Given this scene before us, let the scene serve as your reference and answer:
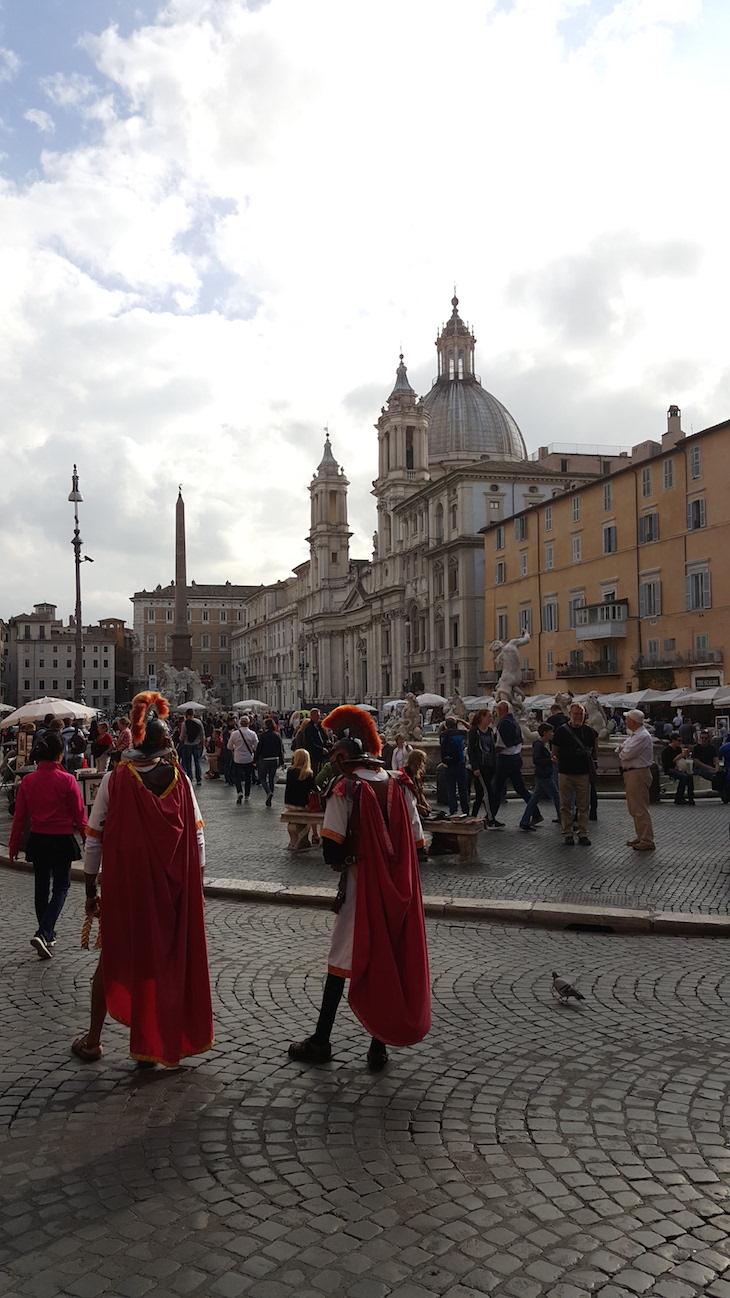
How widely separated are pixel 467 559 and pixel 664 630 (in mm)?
24468

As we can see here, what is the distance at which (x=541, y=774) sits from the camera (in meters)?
12.9

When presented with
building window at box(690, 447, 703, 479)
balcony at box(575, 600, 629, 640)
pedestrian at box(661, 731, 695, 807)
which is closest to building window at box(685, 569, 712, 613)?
building window at box(690, 447, 703, 479)

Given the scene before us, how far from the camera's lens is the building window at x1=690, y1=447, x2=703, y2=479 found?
36.2m

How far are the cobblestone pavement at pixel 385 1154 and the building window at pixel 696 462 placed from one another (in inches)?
1316

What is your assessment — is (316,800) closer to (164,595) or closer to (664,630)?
(664,630)

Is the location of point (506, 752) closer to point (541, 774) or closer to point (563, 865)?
point (541, 774)

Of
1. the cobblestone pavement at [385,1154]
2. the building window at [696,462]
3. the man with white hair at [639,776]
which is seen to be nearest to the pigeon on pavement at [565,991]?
the cobblestone pavement at [385,1154]

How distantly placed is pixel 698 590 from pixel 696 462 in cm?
474

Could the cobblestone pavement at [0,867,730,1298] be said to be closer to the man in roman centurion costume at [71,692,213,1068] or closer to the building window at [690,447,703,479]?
the man in roman centurion costume at [71,692,213,1068]

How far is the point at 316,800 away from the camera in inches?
450

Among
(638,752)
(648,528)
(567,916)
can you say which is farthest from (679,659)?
(567,916)

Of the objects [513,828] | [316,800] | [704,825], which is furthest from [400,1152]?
[704,825]

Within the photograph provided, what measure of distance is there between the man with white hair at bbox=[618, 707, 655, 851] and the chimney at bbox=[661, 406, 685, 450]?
140 feet

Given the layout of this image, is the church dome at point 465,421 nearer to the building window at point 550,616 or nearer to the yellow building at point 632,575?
the yellow building at point 632,575
